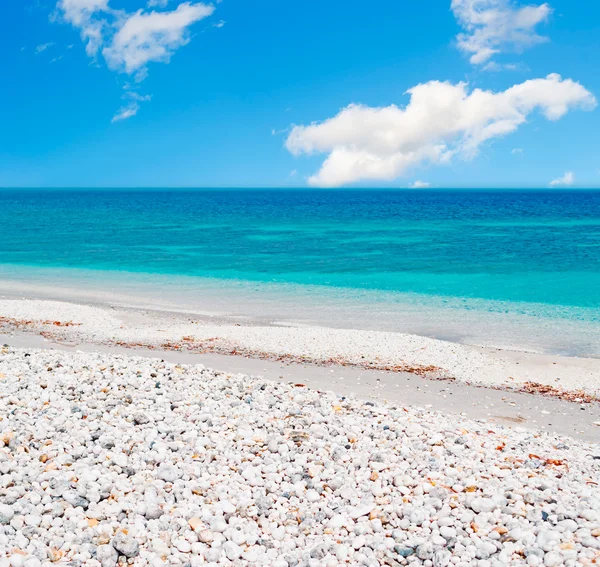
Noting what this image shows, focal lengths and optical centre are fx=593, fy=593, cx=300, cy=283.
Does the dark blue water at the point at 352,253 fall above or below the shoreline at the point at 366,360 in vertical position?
above

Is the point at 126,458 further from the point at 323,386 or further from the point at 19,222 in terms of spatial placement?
the point at 19,222

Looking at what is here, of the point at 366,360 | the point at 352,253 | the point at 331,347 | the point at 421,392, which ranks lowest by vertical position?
the point at 421,392

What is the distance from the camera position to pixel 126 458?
330 inches

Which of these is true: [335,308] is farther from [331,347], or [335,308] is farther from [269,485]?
[269,485]

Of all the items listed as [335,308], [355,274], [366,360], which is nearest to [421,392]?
[366,360]

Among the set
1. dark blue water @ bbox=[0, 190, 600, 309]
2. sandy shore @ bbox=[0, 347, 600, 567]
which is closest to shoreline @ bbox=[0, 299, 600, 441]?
sandy shore @ bbox=[0, 347, 600, 567]

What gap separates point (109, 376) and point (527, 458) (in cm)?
784

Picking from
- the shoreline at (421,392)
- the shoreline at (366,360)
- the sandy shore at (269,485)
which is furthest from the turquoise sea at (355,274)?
the sandy shore at (269,485)

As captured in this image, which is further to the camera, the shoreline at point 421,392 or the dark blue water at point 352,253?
the dark blue water at point 352,253

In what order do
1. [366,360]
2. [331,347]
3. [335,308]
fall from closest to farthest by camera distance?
[366,360]
[331,347]
[335,308]

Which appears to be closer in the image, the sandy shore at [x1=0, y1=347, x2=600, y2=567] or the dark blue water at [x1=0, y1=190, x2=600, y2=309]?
the sandy shore at [x1=0, y1=347, x2=600, y2=567]

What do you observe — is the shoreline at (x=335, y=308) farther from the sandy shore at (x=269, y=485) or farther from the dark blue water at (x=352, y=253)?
the sandy shore at (x=269, y=485)

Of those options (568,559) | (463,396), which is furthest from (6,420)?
(463,396)

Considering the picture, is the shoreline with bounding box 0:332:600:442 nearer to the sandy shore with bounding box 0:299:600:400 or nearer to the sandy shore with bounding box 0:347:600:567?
the sandy shore with bounding box 0:299:600:400
